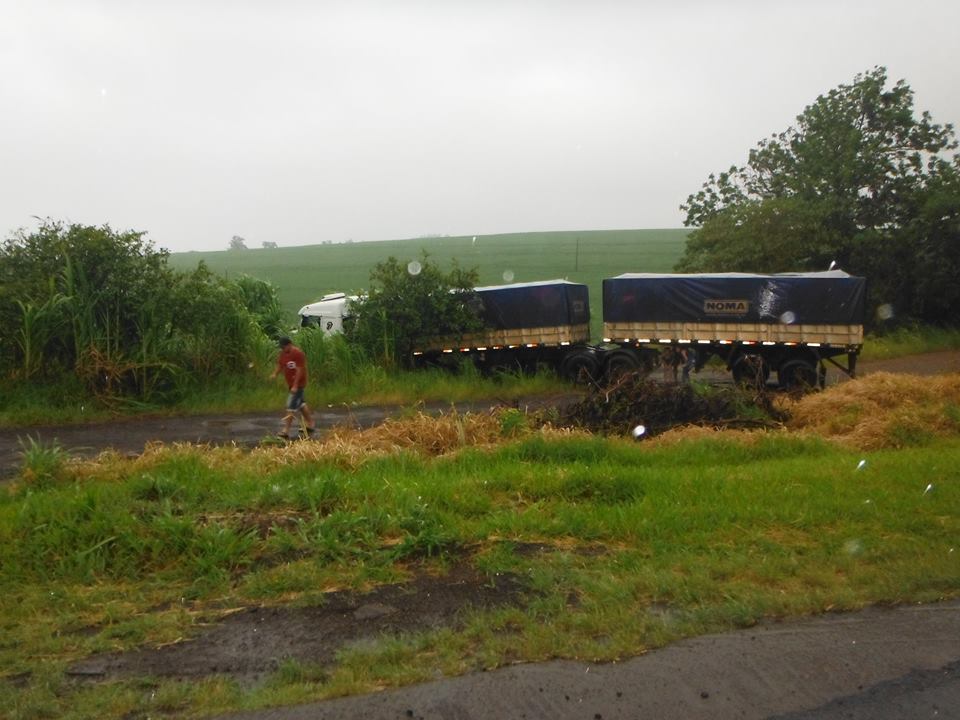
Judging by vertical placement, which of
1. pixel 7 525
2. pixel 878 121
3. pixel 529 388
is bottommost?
pixel 529 388

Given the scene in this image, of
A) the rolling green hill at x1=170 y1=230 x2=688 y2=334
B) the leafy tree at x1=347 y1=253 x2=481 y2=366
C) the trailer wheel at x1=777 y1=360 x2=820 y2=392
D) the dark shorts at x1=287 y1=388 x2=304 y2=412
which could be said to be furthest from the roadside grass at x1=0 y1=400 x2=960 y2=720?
the rolling green hill at x1=170 y1=230 x2=688 y2=334

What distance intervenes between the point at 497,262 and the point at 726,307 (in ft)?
118

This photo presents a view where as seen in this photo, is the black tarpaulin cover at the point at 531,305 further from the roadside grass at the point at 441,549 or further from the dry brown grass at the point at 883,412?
the roadside grass at the point at 441,549

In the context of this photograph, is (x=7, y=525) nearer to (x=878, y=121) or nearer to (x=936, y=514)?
(x=936, y=514)

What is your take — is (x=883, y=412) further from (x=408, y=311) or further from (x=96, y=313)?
(x=96, y=313)

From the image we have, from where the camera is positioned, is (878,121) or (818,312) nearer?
(818,312)

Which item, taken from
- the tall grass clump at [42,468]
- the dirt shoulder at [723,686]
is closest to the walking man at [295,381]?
the tall grass clump at [42,468]

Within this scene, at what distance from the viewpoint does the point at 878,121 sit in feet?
110

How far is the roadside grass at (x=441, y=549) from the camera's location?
17.4ft

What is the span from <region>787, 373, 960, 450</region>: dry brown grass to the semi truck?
6202 mm

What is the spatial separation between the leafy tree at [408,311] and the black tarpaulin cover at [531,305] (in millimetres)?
491

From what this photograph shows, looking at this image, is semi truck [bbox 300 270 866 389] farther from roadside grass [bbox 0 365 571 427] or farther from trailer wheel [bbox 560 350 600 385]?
roadside grass [bbox 0 365 571 427]

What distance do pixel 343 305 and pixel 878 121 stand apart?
20.4 metres

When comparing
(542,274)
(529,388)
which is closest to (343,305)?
(529,388)
